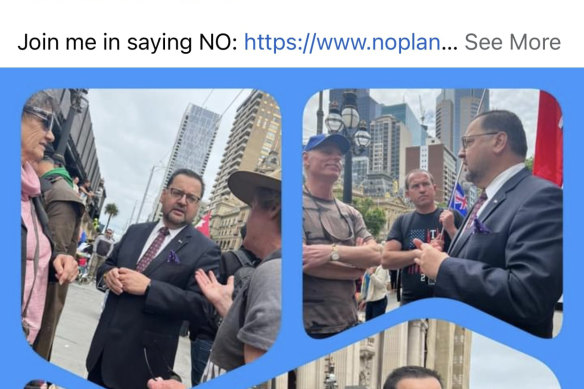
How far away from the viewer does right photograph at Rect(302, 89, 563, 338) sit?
8.09ft

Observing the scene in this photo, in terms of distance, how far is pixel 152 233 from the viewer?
2.62 meters

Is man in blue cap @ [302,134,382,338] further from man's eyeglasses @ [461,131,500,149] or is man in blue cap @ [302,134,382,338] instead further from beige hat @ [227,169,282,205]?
man's eyeglasses @ [461,131,500,149]

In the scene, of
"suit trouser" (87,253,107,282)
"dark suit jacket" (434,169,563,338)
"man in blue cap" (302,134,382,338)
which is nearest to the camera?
"dark suit jacket" (434,169,563,338)

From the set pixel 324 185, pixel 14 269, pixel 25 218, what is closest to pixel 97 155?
pixel 25 218

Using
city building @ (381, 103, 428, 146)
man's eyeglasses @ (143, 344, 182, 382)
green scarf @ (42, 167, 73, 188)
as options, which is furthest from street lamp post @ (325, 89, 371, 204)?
green scarf @ (42, 167, 73, 188)

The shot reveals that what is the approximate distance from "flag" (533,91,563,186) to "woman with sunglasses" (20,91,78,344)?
219cm

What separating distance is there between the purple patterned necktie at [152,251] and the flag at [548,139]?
1714mm

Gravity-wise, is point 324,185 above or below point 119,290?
above

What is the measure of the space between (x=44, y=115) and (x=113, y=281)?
83 cm

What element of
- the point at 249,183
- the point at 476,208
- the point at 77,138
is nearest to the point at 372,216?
the point at 476,208

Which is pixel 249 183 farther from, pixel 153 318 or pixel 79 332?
pixel 79 332

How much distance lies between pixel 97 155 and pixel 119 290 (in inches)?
25.2
